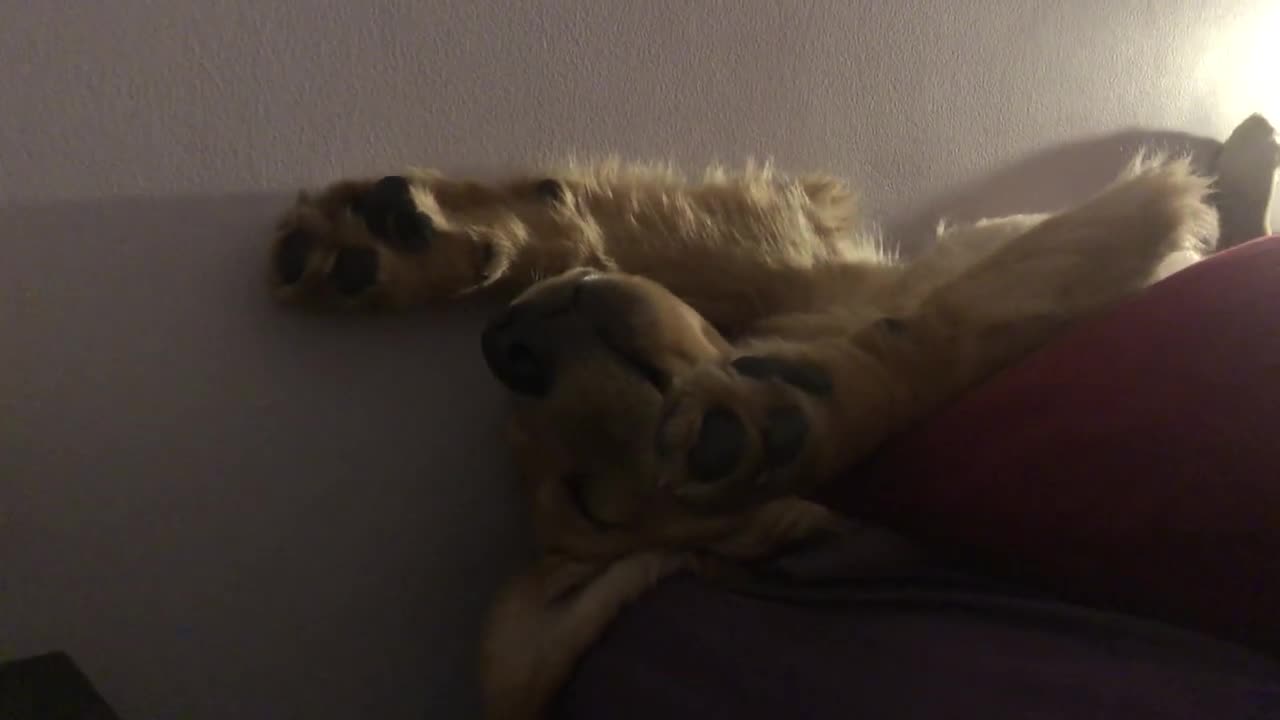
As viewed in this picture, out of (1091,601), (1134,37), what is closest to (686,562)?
(1091,601)

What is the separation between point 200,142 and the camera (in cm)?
77

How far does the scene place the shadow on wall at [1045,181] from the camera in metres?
1.24

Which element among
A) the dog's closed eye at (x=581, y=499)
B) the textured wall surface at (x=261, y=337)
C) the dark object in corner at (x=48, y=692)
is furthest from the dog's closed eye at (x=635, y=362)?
A: the dark object in corner at (x=48, y=692)

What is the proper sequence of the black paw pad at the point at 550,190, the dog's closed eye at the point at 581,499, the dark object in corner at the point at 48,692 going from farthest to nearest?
the black paw pad at the point at 550,190 → the dog's closed eye at the point at 581,499 → the dark object in corner at the point at 48,692

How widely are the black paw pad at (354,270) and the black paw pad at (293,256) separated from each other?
2cm

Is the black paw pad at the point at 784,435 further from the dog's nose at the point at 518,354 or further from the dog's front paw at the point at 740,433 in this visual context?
the dog's nose at the point at 518,354

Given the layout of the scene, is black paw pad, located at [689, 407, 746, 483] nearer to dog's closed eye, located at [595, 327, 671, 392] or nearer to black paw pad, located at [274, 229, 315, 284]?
dog's closed eye, located at [595, 327, 671, 392]

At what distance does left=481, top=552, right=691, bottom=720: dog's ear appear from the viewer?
28.8 inches

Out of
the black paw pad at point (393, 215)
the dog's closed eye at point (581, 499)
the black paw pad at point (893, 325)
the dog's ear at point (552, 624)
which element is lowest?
the dog's ear at point (552, 624)

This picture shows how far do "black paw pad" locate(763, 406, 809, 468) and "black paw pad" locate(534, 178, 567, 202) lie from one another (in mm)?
349

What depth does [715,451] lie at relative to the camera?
0.57 metres

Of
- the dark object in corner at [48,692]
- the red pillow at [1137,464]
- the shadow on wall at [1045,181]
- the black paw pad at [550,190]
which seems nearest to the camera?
the red pillow at [1137,464]

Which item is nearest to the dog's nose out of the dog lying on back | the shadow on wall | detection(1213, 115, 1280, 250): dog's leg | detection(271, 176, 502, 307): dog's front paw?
the dog lying on back

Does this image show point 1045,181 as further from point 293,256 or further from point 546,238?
point 293,256
